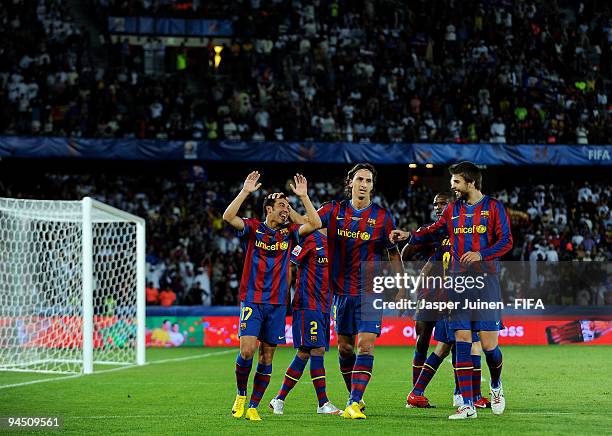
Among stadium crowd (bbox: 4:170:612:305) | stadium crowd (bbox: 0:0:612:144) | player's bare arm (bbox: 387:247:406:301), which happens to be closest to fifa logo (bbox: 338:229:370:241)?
player's bare arm (bbox: 387:247:406:301)

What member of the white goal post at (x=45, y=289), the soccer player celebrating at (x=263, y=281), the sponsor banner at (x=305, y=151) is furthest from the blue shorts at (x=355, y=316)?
the sponsor banner at (x=305, y=151)

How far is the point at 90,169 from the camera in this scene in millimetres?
29875

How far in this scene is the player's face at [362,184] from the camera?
30.4 ft

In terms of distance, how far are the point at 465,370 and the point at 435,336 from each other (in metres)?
1.48

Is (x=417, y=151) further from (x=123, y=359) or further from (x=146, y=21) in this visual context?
(x=123, y=359)

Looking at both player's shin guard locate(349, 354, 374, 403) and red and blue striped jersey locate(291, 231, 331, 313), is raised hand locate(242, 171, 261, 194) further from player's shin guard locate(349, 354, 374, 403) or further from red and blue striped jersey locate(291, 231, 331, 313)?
player's shin guard locate(349, 354, 374, 403)

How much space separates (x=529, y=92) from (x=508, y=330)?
1035cm

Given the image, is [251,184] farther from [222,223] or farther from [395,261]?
[222,223]

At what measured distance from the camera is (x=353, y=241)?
9359mm

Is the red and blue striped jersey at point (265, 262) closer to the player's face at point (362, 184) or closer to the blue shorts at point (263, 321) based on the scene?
the blue shorts at point (263, 321)

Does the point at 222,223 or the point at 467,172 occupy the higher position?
the point at 222,223

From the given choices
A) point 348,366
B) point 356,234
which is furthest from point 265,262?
point 348,366

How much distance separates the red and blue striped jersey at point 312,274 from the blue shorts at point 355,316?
280mm

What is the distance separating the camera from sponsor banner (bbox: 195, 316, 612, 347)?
899 inches
